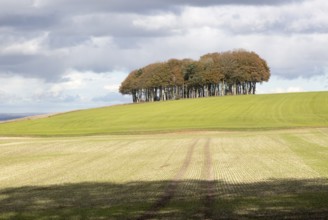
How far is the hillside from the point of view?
75750mm

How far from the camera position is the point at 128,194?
732 inches

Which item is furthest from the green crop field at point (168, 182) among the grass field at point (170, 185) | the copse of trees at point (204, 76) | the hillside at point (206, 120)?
the copse of trees at point (204, 76)

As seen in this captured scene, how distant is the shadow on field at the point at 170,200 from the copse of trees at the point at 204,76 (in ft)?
494

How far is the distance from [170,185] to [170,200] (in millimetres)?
3735

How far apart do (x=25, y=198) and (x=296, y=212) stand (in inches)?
378

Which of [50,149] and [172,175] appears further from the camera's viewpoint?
[50,149]

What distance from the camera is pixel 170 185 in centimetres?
2064

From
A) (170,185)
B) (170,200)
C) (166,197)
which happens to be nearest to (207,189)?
(170,185)

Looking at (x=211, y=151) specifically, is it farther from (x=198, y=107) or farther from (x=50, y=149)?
(x=198, y=107)

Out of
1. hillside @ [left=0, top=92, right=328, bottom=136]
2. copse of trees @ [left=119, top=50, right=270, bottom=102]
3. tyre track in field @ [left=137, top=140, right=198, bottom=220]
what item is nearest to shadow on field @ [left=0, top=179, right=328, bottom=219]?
tyre track in field @ [left=137, top=140, right=198, bottom=220]

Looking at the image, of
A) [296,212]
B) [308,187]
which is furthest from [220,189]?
[296,212]

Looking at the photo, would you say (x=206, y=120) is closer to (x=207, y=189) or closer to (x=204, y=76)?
(x=207, y=189)

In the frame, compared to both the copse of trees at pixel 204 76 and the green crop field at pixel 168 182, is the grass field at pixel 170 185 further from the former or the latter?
the copse of trees at pixel 204 76

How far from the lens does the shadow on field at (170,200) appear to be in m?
14.4
